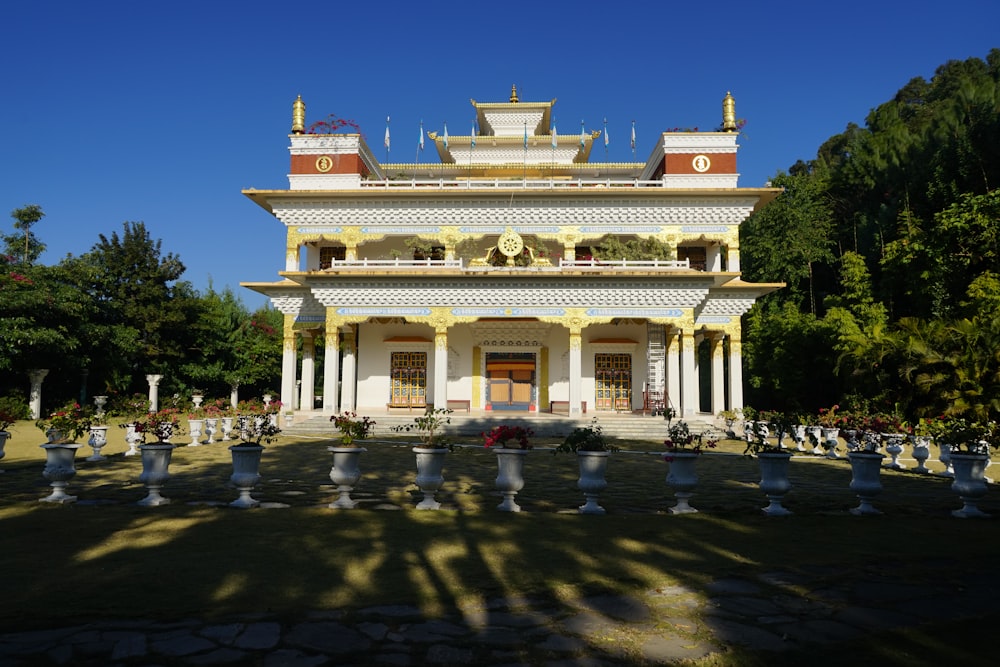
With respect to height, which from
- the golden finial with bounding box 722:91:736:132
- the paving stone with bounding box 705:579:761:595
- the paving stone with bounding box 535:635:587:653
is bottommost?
the paving stone with bounding box 705:579:761:595

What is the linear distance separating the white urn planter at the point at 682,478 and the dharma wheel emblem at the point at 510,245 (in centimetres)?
1594

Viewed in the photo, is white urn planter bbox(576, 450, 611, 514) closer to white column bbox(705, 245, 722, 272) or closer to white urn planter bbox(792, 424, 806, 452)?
white urn planter bbox(792, 424, 806, 452)

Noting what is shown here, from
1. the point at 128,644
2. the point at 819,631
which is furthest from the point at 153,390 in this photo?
the point at 819,631

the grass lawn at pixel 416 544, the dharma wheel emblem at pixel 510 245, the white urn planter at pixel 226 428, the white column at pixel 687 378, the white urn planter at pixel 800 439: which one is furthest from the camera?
the dharma wheel emblem at pixel 510 245

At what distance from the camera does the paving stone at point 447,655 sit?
3.36m

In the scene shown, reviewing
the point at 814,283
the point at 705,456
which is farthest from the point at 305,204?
the point at 814,283

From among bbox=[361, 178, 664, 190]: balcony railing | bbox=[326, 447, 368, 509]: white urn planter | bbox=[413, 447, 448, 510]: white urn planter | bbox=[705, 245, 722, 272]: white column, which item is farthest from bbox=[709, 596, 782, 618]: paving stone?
bbox=[705, 245, 722, 272]: white column

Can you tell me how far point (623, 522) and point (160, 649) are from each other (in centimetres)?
473

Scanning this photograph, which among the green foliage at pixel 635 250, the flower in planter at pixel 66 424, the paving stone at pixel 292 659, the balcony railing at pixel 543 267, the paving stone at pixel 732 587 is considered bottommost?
the paving stone at pixel 732 587

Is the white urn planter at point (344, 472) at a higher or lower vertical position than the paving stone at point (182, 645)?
higher

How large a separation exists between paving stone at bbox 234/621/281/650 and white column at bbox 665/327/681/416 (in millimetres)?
20504

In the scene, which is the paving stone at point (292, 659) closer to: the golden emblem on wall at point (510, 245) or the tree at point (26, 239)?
the golden emblem on wall at point (510, 245)

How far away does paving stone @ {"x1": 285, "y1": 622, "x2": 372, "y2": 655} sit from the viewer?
11.5 feet

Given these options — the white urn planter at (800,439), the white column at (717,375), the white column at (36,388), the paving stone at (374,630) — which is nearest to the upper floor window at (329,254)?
the white column at (36,388)
